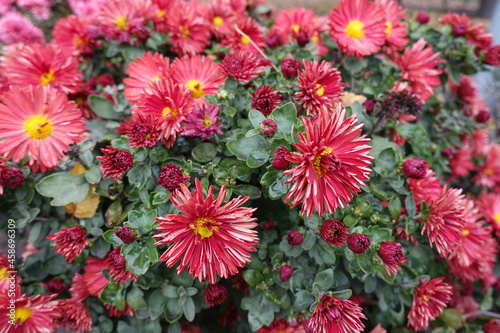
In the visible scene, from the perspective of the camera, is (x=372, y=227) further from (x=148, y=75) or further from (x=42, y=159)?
(x=42, y=159)

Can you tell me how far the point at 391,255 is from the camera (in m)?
0.96

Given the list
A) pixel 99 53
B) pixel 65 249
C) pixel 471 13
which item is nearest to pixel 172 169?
pixel 65 249

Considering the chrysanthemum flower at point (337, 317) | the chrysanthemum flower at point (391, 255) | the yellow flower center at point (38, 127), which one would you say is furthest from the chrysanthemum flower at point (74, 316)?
the chrysanthemum flower at point (391, 255)

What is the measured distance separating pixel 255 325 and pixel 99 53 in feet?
4.66

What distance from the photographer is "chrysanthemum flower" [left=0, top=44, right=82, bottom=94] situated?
1.33m

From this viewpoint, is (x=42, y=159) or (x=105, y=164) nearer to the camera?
(x=105, y=164)

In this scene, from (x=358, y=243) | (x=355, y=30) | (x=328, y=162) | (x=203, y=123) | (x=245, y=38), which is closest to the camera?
(x=328, y=162)

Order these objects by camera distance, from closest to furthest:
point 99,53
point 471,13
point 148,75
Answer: point 148,75
point 99,53
point 471,13

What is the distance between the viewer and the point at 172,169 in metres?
0.95

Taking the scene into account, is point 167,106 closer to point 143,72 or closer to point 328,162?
point 143,72

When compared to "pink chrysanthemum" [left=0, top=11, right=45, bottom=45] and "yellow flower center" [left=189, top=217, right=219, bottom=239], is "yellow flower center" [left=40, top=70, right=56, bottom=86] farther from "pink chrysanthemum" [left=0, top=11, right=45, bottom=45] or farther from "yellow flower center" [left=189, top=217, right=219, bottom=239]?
"pink chrysanthemum" [left=0, top=11, right=45, bottom=45]

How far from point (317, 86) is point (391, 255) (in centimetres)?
56

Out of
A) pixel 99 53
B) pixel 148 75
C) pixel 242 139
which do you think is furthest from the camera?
pixel 99 53

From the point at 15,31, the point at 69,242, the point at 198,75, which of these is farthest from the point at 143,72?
the point at 15,31
